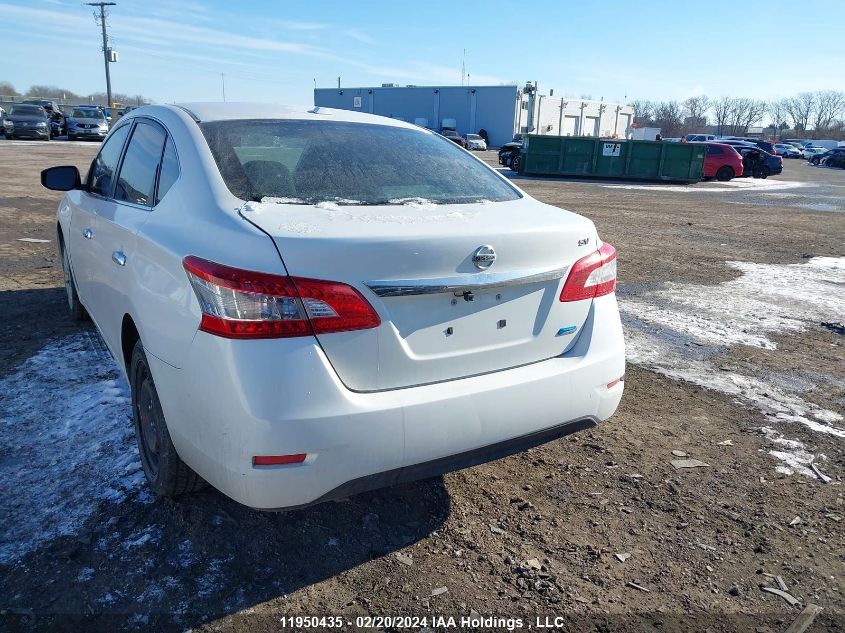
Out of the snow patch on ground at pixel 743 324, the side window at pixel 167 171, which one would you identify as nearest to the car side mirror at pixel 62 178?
the side window at pixel 167 171

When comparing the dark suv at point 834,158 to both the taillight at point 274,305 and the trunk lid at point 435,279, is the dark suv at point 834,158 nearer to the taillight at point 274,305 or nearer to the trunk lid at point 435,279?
the trunk lid at point 435,279

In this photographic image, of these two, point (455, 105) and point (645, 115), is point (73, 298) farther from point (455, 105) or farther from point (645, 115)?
point (645, 115)

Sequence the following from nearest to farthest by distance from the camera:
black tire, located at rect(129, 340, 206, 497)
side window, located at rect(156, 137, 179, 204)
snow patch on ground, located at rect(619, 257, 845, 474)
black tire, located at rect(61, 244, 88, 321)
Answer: black tire, located at rect(129, 340, 206, 497), side window, located at rect(156, 137, 179, 204), snow patch on ground, located at rect(619, 257, 845, 474), black tire, located at rect(61, 244, 88, 321)

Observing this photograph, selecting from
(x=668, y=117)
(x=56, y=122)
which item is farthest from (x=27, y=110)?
(x=668, y=117)

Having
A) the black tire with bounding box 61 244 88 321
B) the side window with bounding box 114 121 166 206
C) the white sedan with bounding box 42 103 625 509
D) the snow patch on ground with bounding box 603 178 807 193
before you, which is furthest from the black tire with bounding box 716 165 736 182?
the side window with bounding box 114 121 166 206

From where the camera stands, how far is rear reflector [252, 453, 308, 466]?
220cm

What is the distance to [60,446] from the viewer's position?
3396 mm

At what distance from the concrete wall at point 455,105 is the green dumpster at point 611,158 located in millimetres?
39919

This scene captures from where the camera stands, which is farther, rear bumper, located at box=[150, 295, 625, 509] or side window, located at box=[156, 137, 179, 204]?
side window, located at box=[156, 137, 179, 204]

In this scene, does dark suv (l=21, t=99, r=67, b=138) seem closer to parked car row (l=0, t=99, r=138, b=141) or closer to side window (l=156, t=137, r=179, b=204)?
parked car row (l=0, t=99, r=138, b=141)

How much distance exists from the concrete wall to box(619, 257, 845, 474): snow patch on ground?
6138 cm

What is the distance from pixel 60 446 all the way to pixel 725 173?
30976mm

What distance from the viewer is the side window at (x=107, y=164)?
3856mm

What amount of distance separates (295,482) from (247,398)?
333mm
